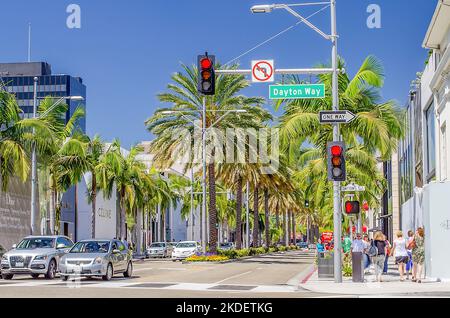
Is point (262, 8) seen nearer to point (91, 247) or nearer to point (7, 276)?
point (91, 247)

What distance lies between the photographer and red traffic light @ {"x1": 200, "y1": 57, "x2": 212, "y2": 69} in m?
21.5

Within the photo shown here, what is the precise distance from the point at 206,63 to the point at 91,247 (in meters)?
9.95

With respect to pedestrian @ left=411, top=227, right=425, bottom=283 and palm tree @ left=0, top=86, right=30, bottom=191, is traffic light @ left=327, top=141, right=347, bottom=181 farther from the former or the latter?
palm tree @ left=0, top=86, right=30, bottom=191

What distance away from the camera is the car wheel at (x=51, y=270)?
2875 centimetres

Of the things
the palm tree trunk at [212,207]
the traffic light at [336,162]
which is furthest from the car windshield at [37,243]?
the palm tree trunk at [212,207]

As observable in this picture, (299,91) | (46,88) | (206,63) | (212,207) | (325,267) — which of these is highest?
(46,88)

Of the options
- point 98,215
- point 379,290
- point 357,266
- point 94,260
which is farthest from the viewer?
point 98,215

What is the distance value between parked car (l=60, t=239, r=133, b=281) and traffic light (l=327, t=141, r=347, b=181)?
877cm

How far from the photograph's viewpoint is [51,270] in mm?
28875

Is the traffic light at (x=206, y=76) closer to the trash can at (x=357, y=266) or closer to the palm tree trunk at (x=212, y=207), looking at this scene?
the trash can at (x=357, y=266)

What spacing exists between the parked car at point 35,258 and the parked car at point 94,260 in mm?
1448

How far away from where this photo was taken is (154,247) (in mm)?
69875

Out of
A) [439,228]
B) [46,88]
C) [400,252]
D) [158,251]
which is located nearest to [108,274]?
[400,252]
